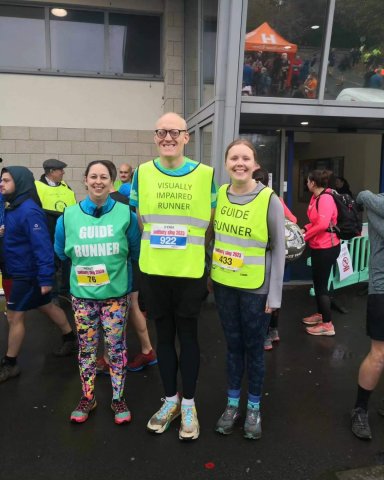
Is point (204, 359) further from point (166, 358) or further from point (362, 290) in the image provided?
point (362, 290)

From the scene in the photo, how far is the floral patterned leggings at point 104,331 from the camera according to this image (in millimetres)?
2740

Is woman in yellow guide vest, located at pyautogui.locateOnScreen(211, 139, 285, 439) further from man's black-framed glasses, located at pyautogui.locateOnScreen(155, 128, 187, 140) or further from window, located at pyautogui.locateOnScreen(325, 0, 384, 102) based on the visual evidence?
window, located at pyautogui.locateOnScreen(325, 0, 384, 102)

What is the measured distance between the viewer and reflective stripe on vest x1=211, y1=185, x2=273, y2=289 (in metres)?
2.46

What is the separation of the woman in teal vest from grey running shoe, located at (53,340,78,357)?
48.2 inches

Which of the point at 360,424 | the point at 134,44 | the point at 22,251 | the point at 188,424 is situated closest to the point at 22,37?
the point at 134,44

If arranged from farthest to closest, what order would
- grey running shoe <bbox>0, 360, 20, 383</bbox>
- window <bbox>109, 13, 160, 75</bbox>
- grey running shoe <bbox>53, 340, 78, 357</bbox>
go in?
window <bbox>109, 13, 160, 75</bbox> → grey running shoe <bbox>53, 340, 78, 357</bbox> → grey running shoe <bbox>0, 360, 20, 383</bbox>

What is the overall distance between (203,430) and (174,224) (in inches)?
57.6

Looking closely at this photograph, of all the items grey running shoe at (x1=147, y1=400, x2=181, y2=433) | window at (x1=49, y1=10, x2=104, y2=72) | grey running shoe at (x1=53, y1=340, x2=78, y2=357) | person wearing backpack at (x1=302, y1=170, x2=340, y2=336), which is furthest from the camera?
window at (x1=49, y1=10, x2=104, y2=72)

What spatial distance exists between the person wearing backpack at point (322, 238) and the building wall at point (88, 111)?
139 inches

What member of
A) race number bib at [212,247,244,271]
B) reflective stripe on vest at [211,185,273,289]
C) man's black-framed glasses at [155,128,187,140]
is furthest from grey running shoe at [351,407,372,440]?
man's black-framed glasses at [155,128,187,140]

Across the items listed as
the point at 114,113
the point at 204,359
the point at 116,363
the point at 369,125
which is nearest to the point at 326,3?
the point at 369,125

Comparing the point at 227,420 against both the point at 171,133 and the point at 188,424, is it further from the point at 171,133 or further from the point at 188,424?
the point at 171,133

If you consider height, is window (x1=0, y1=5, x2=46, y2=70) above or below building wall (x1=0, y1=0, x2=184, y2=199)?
above

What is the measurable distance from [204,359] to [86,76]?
535 centimetres
